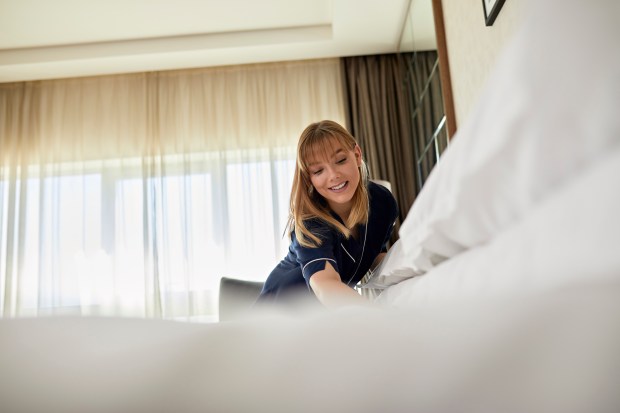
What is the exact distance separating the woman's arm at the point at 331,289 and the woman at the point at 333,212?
0.30ft

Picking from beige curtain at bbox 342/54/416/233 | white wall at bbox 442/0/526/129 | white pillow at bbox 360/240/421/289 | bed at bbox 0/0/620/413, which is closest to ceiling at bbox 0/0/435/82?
beige curtain at bbox 342/54/416/233

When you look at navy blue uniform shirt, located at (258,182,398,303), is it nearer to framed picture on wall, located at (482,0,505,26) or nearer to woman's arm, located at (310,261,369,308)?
woman's arm, located at (310,261,369,308)

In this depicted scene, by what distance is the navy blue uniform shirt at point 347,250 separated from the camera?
1655 mm

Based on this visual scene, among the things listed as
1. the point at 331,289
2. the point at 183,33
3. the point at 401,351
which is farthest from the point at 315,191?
the point at 183,33

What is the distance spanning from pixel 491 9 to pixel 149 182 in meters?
3.22

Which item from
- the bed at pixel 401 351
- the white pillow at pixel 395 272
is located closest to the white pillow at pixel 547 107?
the bed at pixel 401 351

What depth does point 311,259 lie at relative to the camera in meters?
1.51

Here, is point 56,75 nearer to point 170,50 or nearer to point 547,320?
point 170,50

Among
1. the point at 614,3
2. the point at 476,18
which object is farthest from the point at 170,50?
the point at 614,3

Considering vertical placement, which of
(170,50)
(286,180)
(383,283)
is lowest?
(383,283)

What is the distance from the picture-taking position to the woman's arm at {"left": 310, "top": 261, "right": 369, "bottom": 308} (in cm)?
122

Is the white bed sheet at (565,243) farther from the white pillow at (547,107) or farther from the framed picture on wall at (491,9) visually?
the framed picture on wall at (491,9)

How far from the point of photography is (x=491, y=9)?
7.14ft

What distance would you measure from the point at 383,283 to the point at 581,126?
114cm
